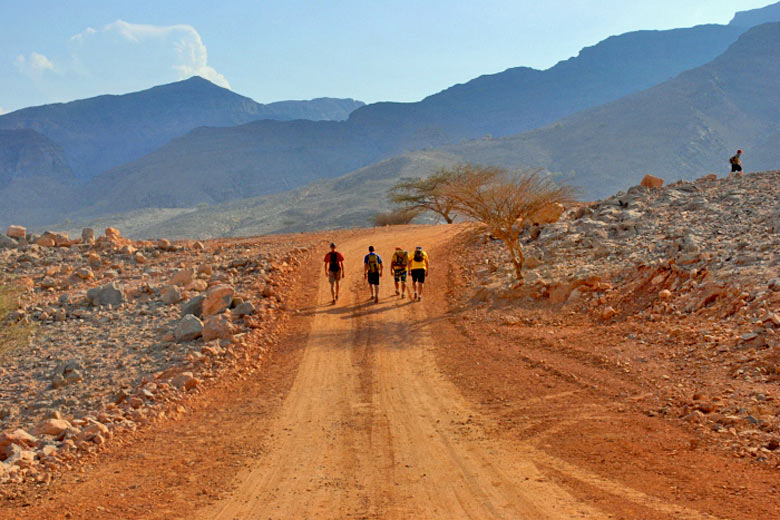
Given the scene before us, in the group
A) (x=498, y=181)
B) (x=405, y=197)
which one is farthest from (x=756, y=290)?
(x=405, y=197)

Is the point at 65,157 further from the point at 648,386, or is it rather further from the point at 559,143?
the point at 648,386

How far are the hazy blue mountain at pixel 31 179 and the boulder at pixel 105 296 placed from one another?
283 ft

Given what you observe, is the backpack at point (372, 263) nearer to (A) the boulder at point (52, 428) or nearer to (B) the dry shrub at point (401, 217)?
(A) the boulder at point (52, 428)

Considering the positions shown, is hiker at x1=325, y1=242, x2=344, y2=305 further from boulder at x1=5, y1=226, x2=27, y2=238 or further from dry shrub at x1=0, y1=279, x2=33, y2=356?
boulder at x1=5, y1=226, x2=27, y2=238

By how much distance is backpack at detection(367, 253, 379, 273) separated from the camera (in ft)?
47.9

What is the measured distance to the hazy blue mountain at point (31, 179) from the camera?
96.9 m

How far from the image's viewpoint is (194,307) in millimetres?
14719

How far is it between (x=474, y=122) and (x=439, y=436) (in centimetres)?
13652

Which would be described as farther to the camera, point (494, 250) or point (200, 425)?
point (494, 250)

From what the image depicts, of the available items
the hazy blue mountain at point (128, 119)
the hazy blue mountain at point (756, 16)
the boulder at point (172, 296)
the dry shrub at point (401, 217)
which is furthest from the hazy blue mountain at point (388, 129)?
the boulder at point (172, 296)

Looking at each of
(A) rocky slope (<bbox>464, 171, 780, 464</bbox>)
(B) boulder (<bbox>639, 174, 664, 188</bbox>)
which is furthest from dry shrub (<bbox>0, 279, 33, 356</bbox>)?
(B) boulder (<bbox>639, 174, 664, 188</bbox>)

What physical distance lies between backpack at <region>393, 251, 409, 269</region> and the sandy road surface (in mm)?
3385

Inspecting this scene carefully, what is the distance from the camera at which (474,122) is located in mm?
139250

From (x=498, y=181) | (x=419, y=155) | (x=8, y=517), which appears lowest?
(x=8, y=517)
